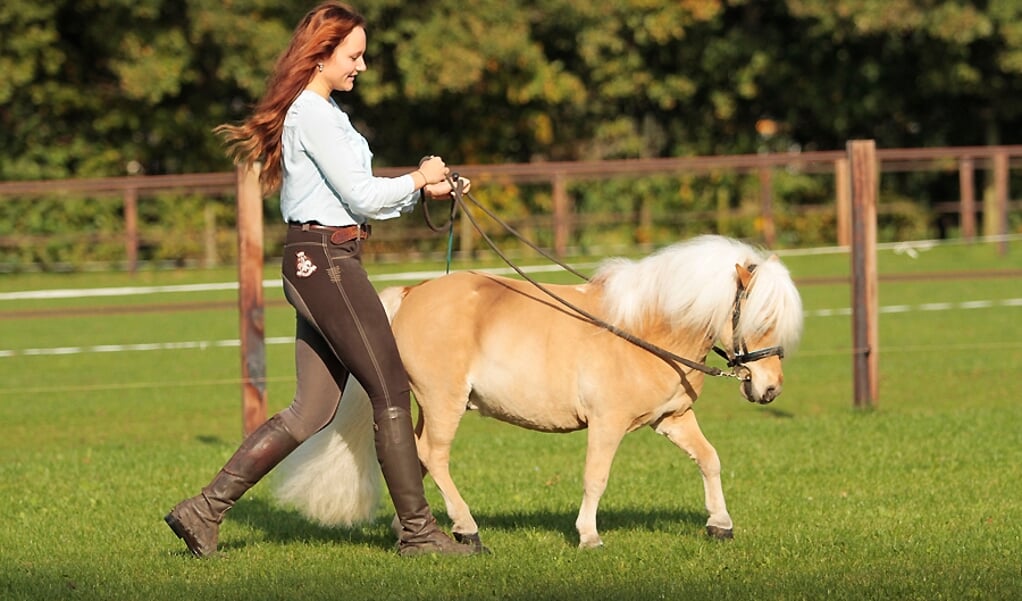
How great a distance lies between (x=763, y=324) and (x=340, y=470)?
75.1 inches

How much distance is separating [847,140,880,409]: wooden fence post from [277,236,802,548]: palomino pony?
482cm

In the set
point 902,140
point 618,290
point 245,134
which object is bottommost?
point 618,290

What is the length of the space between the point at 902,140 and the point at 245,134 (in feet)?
96.8

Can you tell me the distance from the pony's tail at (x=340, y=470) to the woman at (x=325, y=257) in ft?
1.08

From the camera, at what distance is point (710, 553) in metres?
6.43

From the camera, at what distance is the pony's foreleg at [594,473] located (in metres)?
6.50

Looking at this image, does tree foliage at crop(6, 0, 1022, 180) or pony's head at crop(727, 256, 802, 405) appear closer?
pony's head at crop(727, 256, 802, 405)

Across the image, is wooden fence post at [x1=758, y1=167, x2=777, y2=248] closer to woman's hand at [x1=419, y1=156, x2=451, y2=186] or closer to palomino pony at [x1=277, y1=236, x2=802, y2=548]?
palomino pony at [x1=277, y1=236, x2=802, y2=548]

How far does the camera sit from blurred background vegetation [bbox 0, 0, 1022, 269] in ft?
90.8

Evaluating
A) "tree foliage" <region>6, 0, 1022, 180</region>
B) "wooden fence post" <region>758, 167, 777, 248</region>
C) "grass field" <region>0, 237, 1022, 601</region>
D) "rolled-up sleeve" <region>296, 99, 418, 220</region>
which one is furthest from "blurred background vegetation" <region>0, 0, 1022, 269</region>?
"rolled-up sleeve" <region>296, 99, 418, 220</region>

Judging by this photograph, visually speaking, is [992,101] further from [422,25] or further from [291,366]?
[291,366]

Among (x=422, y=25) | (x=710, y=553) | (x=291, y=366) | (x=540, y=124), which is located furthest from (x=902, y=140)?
(x=710, y=553)

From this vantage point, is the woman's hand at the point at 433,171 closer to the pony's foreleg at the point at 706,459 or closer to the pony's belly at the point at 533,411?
the pony's belly at the point at 533,411

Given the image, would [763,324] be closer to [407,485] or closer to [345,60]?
[407,485]
